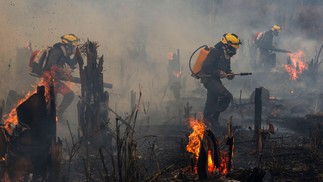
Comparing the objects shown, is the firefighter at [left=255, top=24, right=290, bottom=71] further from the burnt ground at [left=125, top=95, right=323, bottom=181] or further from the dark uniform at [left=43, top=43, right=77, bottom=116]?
the dark uniform at [left=43, top=43, right=77, bottom=116]

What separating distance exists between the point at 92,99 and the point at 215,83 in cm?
304

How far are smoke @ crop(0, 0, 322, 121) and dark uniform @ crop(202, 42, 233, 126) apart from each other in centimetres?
435

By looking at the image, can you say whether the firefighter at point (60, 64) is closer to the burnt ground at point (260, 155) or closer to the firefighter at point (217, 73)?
the burnt ground at point (260, 155)

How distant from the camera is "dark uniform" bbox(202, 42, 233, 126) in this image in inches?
332

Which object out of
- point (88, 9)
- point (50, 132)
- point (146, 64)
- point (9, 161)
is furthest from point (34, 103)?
point (88, 9)

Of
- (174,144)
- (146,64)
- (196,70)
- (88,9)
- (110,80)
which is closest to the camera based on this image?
(174,144)

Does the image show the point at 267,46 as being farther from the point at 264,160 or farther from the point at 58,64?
the point at 264,160

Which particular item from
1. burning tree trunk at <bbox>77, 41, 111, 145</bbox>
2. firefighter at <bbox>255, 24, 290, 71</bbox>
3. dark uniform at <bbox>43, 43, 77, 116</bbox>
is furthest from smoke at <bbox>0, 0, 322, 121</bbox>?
burning tree trunk at <bbox>77, 41, 111, 145</bbox>

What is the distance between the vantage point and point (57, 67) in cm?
891

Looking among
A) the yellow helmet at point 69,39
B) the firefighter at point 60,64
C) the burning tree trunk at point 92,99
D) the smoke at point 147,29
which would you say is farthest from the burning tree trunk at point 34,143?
the smoke at point 147,29

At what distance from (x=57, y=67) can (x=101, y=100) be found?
2208 mm

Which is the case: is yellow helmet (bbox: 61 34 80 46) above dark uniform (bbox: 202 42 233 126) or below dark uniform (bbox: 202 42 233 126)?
above

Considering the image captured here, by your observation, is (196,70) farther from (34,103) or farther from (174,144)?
(34,103)

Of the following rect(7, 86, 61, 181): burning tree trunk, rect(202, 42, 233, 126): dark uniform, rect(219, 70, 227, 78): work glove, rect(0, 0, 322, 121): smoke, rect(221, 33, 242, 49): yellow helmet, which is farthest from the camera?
rect(0, 0, 322, 121): smoke
